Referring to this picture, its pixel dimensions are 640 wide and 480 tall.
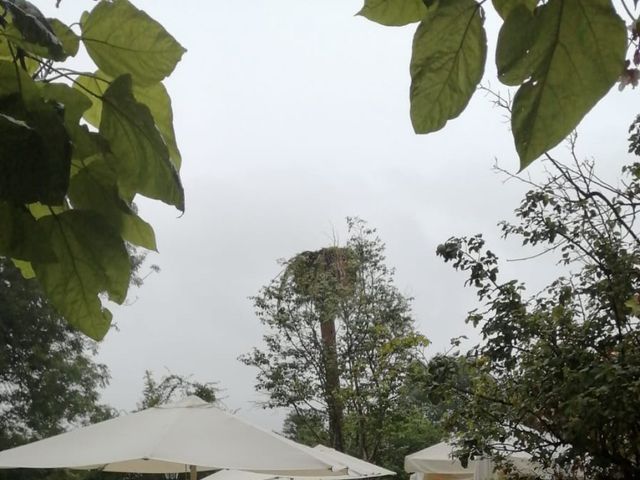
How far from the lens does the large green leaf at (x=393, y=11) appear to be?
423 millimetres

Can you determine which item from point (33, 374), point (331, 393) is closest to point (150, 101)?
point (331, 393)

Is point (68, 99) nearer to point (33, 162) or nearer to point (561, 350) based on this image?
point (33, 162)

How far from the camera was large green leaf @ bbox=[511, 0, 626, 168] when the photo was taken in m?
0.32

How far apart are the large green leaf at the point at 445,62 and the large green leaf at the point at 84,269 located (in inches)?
8.1

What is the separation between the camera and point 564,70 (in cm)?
33

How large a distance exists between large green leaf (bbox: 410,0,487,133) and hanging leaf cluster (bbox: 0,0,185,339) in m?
0.17

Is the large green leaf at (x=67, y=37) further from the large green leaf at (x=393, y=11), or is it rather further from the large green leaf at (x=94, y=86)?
the large green leaf at (x=393, y=11)

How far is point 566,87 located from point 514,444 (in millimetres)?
4386

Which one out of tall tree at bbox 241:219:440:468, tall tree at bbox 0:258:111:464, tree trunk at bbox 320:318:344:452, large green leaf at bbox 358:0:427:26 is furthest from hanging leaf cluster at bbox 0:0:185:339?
tall tree at bbox 0:258:111:464

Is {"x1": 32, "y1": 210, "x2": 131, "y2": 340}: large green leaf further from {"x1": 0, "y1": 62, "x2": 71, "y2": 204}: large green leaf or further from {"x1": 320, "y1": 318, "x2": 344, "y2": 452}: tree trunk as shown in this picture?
{"x1": 320, "y1": 318, "x2": 344, "y2": 452}: tree trunk

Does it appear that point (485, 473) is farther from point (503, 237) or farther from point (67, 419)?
point (67, 419)

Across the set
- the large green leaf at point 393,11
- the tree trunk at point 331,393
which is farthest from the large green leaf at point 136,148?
the tree trunk at point 331,393

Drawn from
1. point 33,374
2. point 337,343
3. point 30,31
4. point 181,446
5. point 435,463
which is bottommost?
point 30,31

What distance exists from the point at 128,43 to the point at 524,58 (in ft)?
0.88
